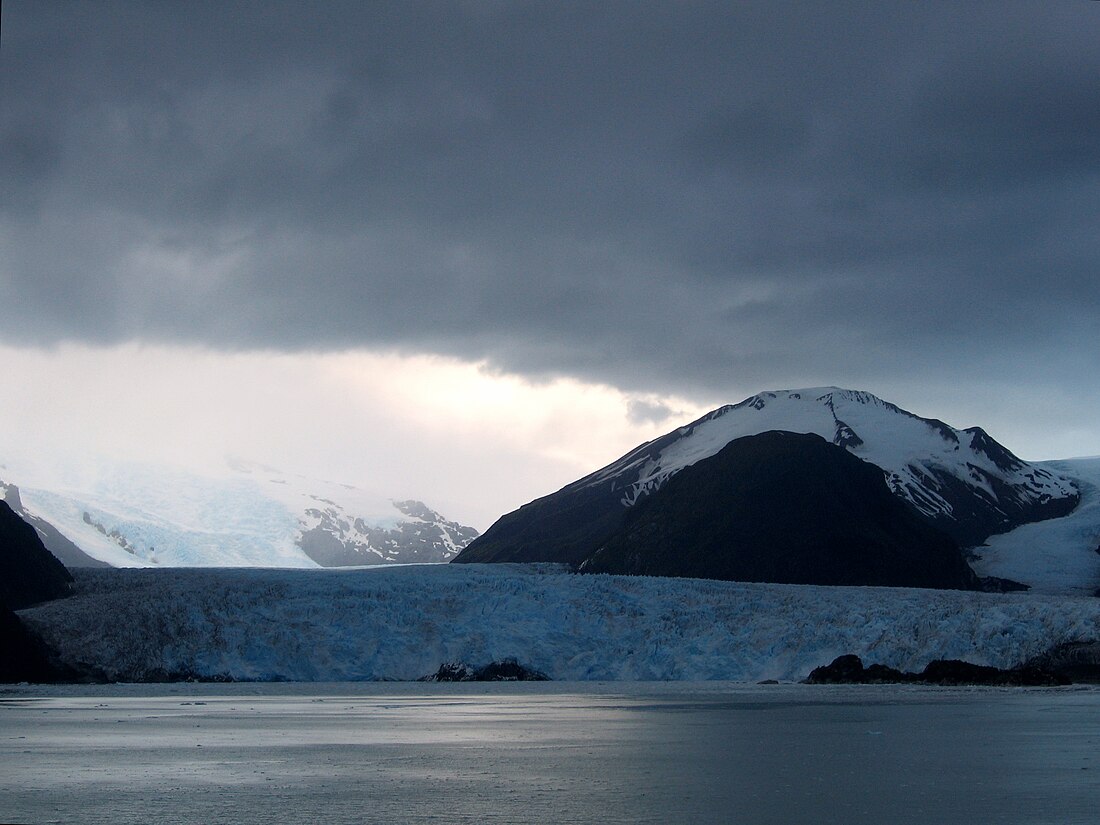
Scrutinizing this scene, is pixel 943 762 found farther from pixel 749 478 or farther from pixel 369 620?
pixel 749 478

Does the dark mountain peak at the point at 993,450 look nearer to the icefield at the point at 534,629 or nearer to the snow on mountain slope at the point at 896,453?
the snow on mountain slope at the point at 896,453

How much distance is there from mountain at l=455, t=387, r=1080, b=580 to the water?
87.5m

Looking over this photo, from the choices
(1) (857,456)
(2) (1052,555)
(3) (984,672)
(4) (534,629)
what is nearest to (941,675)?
(3) (984,672)

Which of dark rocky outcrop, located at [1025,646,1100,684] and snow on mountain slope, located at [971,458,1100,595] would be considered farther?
snow on mountain slope, located at [971,458,1100,595]

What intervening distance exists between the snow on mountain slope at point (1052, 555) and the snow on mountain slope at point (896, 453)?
1376cm

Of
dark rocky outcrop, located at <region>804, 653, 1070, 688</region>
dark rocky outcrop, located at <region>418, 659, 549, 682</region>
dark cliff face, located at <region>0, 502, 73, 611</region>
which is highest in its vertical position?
dark cliff face, located at <region>0, 502, 73, 611</region>

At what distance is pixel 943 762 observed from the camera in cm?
1389

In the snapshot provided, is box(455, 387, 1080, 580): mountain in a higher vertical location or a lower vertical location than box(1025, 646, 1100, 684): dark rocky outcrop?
higher

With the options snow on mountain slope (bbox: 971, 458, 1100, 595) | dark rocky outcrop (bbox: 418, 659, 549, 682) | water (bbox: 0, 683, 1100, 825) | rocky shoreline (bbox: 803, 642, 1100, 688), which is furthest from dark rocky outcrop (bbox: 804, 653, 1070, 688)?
snow on mountain slope (bbox: 971, 458, 1100, 595)

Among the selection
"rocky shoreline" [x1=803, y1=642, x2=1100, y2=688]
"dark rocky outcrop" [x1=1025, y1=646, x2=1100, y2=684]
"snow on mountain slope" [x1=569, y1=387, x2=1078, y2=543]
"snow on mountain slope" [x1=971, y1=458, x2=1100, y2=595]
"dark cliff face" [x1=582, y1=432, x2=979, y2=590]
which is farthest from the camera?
"snow on mountain slope" [x1=569, y1=387, x2=1078, y2=543]

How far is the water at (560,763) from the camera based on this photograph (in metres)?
10.4

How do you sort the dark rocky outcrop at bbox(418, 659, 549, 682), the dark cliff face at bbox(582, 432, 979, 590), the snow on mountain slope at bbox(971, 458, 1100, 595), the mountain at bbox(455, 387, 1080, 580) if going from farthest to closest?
the mountain at bbox(455, 387, 1080, 580)
the snow on mountain slope at bbox(971, 458, 1100, 595)
the dark cliff face at bbox(582, 432, 979, 590)
the dark rocky outcrop at bbox(418, 659, 549, 682)

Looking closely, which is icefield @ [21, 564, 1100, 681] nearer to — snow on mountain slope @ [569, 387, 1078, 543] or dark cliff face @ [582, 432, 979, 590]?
dark cliff face @ [582, 432, 979, 590]

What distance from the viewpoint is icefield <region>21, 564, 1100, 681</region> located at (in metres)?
41.6
